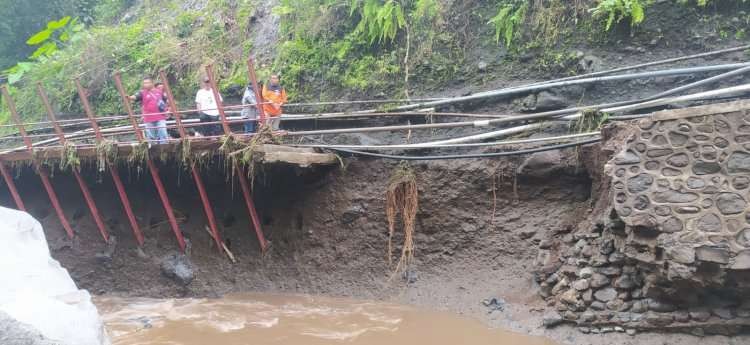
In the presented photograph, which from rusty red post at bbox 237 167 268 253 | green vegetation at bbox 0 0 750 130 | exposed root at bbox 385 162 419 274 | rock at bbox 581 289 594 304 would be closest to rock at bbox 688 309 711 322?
rock at bbox 581 289 594 304

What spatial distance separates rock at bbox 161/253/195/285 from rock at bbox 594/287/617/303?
21.1ft

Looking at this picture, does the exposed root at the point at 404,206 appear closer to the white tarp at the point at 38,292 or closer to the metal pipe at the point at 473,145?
the metal pipe at the point at 473,145

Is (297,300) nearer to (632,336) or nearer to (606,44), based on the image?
(632,336)

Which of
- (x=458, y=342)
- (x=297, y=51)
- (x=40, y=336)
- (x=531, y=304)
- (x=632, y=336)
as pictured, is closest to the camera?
(x=40, y=336)

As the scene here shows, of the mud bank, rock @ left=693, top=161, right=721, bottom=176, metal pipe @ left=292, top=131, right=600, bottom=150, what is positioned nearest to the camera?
rock @ left=693, top=161, right=721, bottom=176

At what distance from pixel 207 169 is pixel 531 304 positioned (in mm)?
5591

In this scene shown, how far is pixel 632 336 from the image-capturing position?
6504 millimetres

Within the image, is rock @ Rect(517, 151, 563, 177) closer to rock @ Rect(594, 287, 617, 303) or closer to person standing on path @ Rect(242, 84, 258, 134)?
rock @ Rect(594, 287, 617, 303)

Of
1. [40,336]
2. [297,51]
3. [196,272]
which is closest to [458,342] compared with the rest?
[40,336]

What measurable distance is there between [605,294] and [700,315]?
95cm

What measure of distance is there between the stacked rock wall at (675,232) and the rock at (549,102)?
167 cm

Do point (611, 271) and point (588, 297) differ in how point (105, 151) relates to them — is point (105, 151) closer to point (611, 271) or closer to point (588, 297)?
point (588, 297)

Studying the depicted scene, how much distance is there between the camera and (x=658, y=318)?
21.0 feet

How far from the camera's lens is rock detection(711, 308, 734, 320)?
20.0 feet
